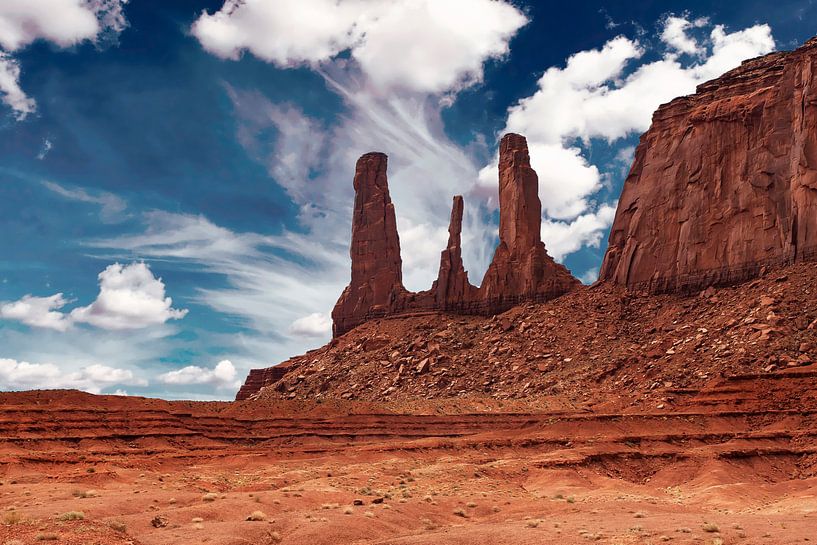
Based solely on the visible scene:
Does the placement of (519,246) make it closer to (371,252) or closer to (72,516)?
(371,252)

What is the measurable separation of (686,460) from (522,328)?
3636 cm

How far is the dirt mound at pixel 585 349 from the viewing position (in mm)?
58500

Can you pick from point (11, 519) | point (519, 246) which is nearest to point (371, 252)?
point (519, 246)

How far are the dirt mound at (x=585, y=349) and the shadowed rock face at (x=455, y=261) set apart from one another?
108 inches

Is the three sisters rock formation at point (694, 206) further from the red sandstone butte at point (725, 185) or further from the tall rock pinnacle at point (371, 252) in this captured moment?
the tall rock pinnacle at point (371, 252)

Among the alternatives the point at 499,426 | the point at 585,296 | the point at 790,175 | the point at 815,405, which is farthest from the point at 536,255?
the point at 815,405

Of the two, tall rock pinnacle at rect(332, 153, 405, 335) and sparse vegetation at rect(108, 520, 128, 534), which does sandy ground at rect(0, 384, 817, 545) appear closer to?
sparse vegetation at rect(108, 520, 128, 534)

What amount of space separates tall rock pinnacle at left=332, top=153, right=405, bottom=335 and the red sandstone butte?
29.7 meters

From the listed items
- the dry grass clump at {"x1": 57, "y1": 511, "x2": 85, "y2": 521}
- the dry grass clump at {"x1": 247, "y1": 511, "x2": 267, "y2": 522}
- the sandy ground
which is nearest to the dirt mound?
the sandy ground

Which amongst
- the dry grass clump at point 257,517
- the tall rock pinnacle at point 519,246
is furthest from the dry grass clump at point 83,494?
the tall rock pinnacle at point 519,246

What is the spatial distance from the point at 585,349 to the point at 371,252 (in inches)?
1625

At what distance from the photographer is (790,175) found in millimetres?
70125

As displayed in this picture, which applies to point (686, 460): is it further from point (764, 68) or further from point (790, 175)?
point (764, 68)

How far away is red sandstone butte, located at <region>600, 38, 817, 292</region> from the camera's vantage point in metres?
69.3
